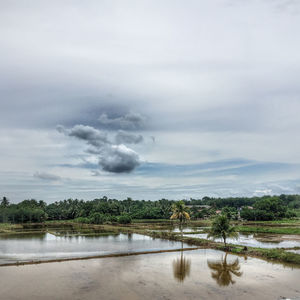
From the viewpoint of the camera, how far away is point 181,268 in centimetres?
2562

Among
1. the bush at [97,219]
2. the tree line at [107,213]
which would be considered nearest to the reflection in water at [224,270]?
the tree line at [107,213]

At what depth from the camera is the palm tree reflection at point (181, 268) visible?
22.9 m

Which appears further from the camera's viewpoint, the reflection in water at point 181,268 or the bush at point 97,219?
the bush at point 97,219

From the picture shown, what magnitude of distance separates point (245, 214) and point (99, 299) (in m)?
83.1

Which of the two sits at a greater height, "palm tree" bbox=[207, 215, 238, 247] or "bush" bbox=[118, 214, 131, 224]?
"palm tree" bbox=[207, 215, 238, 247]

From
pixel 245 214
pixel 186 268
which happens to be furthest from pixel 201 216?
pixel 186 268

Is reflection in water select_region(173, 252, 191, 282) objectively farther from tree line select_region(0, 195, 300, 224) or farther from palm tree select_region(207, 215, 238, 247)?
tree line select_region(0, 195, 300, 224)

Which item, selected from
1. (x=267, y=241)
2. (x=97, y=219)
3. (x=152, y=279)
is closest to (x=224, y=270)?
(x=152, y=279)

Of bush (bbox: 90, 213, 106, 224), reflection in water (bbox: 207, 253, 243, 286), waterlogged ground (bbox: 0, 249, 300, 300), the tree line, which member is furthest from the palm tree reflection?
bush (bbox: 90, 213, 106, 224)

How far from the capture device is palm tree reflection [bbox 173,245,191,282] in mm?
22913

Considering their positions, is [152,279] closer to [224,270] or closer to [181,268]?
[181,268]

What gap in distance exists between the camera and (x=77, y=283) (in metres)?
20.9

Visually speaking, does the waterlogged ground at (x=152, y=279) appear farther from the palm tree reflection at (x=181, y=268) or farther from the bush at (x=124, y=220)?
the bush at (x=124, y=220)

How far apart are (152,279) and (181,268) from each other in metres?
4.62
